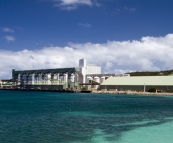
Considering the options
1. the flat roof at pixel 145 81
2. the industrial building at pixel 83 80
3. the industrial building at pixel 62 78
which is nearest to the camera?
the flat roof at pixel 145 81

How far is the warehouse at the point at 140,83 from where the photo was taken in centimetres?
10944

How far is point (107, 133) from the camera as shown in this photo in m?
22.5

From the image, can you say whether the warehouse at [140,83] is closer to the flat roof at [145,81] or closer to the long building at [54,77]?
the flat roof at [145,81]

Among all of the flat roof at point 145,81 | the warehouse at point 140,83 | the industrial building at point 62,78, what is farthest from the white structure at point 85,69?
the flat roof at point 145,81

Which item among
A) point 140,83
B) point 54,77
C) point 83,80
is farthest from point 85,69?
point 140,83

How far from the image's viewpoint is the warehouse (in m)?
109

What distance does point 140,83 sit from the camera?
11588 centimetres

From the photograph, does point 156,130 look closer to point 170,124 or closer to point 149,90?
point 170,124

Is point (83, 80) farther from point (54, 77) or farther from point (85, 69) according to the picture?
point (54, 77)

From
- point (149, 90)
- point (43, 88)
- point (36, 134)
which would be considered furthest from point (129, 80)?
point (36, 134)

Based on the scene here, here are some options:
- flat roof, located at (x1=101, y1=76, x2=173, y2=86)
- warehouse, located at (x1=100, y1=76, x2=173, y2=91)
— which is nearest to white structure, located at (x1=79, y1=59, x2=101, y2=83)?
warehouse, located at (x1=100, y1=76, x2=173, y2=91)

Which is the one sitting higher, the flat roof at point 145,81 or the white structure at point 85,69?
the white structure at point 85,69

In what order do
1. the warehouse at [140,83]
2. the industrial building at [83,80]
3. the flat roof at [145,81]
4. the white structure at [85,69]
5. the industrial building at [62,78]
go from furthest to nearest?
the white structure at [85,69] < the industrial building at [62,78] < the industrial building at [83,80] < the flat roof at [145,81] < the warehouse at [140,83]

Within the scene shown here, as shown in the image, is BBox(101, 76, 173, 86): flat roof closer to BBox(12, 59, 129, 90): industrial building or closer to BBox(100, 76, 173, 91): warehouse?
BBox(100, 76, 173, 91): warehouse
